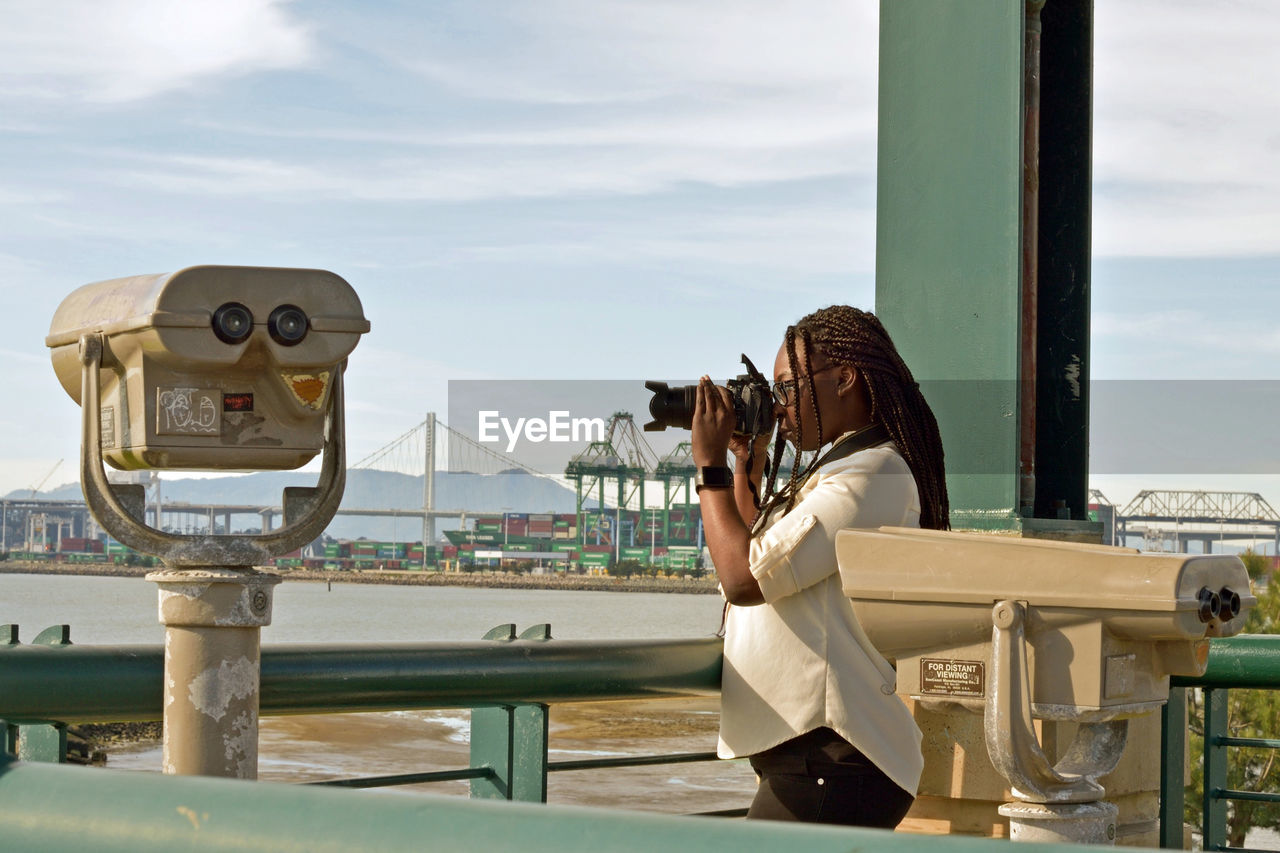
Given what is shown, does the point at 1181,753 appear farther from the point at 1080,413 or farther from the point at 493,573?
the point at 493,573

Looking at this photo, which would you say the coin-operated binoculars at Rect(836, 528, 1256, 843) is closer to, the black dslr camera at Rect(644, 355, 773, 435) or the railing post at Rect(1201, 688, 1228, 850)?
the black dslr camera at Rect(644, 355, 773, 435)

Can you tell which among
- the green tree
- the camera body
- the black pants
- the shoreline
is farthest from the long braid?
the shoreline

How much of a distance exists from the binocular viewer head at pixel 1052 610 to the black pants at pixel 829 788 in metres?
0.33

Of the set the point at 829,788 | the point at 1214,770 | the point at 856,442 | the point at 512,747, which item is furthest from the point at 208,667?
the point at 1214,770

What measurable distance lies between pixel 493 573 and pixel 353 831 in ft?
325

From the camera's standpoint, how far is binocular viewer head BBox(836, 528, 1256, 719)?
154 cm

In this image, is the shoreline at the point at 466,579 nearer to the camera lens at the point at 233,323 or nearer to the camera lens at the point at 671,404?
the camera lens at the point at 671,404

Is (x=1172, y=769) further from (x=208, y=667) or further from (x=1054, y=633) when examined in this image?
(x=208, y=667)

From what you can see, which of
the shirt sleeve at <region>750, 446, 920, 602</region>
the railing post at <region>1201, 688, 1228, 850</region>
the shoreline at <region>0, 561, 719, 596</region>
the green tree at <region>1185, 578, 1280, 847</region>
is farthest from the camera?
the shoreline at <region>0, 561, 719, 596</region>

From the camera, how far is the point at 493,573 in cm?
9869

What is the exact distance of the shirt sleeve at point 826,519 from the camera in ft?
6.40

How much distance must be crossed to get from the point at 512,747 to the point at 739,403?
701 millimetres

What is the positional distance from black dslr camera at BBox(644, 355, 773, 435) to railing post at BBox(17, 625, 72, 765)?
826 mm

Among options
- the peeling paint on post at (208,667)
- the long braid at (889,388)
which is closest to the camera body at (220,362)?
the peeling paint on post at (208,667)
